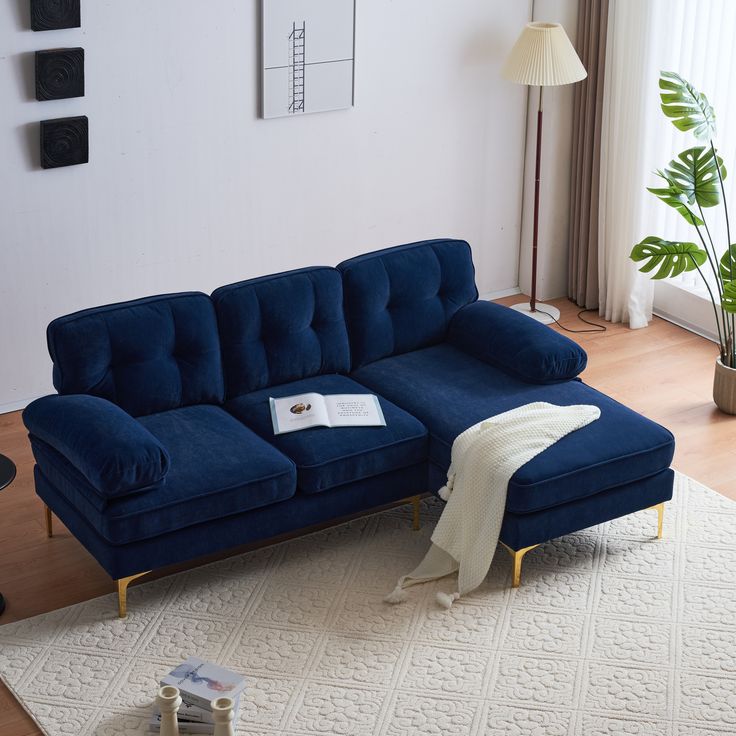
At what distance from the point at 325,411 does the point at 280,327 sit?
44 centimetres

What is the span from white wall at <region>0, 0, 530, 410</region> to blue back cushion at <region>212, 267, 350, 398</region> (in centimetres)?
107

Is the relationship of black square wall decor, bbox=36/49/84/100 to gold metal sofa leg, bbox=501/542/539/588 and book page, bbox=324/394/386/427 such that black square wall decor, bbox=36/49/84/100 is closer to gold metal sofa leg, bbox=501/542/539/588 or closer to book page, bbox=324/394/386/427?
book page, bbox=324/394/386/427

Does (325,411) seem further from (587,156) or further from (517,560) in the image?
(587,156)

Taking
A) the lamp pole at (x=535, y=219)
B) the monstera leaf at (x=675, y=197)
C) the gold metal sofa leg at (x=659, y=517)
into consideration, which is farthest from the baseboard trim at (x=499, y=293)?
the gold metal sofa leg at (x=659, y=517)

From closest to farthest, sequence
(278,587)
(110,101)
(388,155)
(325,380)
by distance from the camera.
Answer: (278,587) → (325,380) → (110,101) → (388,155)

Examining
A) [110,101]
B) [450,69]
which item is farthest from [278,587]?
[450,69]

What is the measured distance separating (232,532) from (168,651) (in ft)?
1.55

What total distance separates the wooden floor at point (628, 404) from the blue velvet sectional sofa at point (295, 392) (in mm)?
241

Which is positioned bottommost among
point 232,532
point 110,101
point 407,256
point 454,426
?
point 232,532

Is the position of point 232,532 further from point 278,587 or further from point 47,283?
point 47,283

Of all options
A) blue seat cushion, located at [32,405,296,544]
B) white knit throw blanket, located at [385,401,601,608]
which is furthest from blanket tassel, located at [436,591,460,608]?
blue seat cushion, located at [32,405,296,544]

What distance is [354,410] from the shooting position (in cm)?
470

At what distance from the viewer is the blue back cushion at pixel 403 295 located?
16.8ft

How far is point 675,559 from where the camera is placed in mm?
4672
